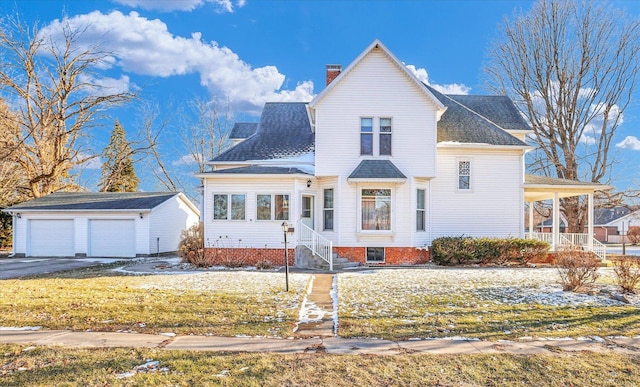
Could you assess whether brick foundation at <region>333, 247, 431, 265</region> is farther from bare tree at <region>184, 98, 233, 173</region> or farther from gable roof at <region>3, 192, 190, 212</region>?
bare tree at <region>184, 98, 233, 173</region>

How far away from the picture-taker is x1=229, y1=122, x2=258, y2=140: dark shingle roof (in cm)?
2428

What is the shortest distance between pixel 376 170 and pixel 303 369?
12.1 m

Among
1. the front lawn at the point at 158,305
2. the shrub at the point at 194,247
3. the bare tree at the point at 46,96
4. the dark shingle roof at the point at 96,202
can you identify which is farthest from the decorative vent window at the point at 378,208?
the bare tree at the point at 46,96

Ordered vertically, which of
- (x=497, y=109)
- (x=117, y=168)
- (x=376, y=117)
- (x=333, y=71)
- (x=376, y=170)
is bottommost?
(x=376, y=170)

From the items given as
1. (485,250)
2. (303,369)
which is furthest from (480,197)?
(303,369)

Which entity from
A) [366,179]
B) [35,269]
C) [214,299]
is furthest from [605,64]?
[35,269]

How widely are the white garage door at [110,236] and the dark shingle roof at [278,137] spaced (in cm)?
758

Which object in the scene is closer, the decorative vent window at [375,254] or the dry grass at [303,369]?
the dry grass at [303,369]

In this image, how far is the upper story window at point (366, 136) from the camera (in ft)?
56.8

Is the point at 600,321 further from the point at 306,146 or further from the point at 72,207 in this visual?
the point at 72,207

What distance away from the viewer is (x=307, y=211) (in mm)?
17438

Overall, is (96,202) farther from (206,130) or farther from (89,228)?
(206,130)

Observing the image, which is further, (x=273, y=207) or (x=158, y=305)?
(x=273, y=207)

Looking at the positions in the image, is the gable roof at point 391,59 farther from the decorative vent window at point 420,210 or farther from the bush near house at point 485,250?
the bush near house at point 485,250
